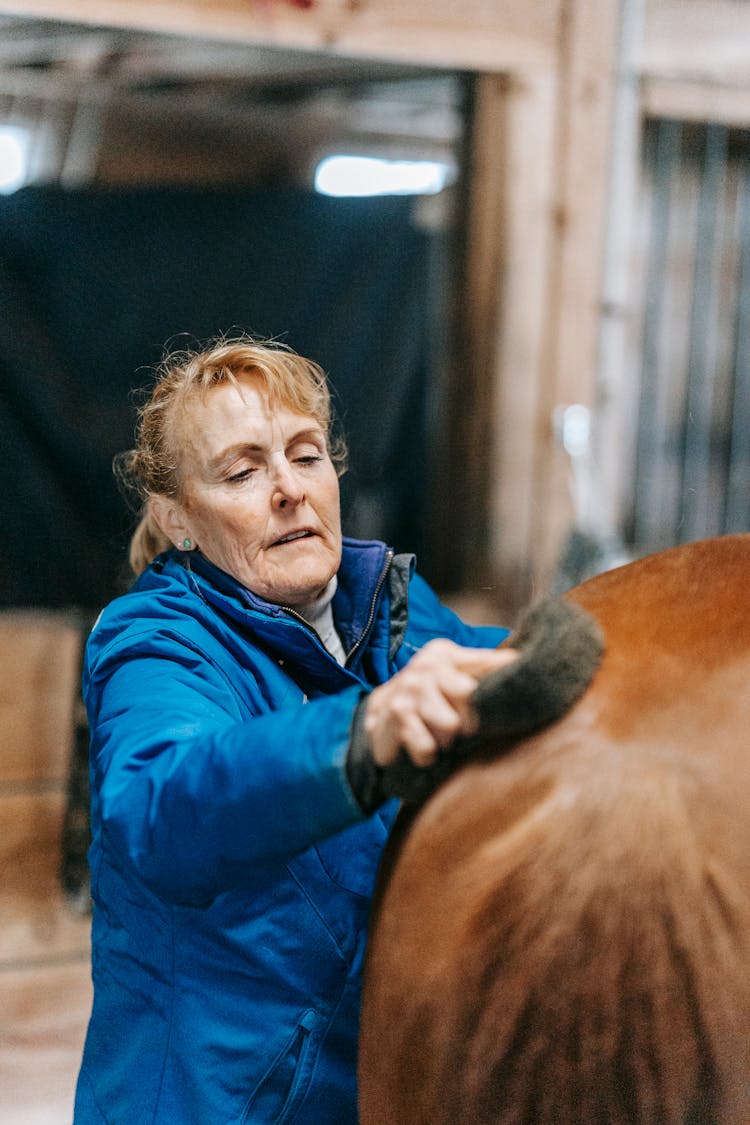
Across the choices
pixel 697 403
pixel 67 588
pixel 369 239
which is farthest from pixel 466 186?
pixel 67 588

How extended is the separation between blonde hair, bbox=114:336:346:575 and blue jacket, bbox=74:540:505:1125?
0.42 ft

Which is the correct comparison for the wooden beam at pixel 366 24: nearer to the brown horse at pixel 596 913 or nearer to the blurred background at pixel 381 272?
the blurred background at pixel 381 272

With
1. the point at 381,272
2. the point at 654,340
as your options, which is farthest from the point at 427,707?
the point at 654,340

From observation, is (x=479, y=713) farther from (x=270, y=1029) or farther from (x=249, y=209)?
(x=249, y=209)

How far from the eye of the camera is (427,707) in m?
0.64

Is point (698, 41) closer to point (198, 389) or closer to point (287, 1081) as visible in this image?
point (198, 389)

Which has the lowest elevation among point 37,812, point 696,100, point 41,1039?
point 41,1039

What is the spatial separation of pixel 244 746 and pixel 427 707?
0.13 metres

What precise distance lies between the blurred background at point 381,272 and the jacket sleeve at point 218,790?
1792 mm

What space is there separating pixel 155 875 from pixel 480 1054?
0.25 meters

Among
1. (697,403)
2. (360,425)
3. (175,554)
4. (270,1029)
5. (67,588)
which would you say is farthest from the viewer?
(697,403)

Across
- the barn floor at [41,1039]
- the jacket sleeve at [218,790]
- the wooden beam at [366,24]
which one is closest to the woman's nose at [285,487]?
the jacket sleeve at [218,790]

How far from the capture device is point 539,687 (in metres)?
0.62

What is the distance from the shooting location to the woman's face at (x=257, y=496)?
3.38ft
